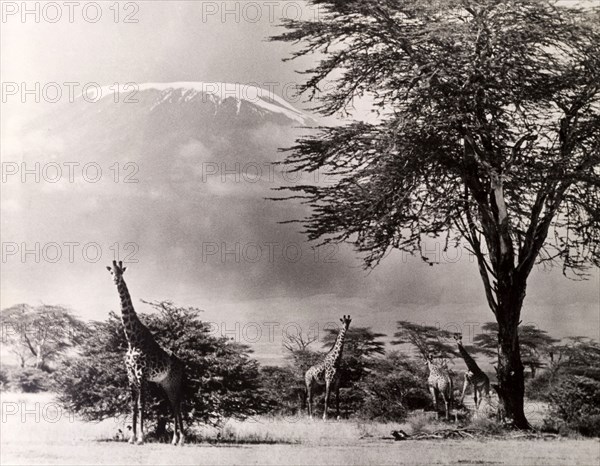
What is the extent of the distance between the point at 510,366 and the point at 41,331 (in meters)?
3.60

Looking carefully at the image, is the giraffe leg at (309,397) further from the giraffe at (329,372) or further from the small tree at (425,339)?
the small tree at (425,339)

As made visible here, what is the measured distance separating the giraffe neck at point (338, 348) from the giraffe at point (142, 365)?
3.85ft

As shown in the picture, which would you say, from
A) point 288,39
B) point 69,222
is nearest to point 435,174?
point 288,39

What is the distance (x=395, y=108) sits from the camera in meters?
6.92

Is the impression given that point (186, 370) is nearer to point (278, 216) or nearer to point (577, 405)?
point (278, 216)

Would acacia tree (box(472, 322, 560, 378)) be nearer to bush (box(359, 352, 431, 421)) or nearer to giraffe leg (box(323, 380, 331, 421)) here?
bush (box(359, 352, 431, 421))

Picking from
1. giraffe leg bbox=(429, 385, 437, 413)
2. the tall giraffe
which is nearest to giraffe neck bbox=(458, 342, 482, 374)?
the tall giraffe

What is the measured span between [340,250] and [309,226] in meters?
0.30

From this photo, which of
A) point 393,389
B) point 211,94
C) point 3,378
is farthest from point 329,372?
point 3,378

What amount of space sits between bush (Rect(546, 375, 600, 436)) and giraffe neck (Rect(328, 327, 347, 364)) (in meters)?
1.71

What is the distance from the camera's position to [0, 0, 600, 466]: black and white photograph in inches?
269

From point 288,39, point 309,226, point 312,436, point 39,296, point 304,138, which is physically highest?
point 288,39

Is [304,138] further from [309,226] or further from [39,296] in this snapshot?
[39,296]

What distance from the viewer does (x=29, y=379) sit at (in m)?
6.85
